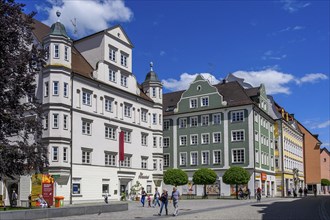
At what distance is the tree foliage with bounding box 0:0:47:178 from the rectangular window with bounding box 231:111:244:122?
41.8 metres

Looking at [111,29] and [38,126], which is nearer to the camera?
[38,126]

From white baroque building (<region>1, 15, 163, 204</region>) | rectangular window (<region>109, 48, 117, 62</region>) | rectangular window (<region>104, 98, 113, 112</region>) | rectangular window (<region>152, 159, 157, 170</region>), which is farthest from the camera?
rectangular window (<region>152, 159, 157, 170</region>)

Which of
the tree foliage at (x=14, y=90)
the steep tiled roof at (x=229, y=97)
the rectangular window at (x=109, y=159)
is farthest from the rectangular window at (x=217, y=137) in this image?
the tree foliage at (x=14, y=90)

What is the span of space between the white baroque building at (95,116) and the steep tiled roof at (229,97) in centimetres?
1390

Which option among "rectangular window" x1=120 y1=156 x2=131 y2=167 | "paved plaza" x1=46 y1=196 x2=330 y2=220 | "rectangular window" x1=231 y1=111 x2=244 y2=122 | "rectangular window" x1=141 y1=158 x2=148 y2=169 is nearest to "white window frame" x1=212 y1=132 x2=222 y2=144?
"rectangular window" x1=231 y1=111 x2=244 y2=122

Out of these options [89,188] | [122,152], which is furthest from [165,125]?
[89,188]

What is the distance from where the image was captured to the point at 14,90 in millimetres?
28469

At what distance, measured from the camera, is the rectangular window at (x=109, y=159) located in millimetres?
49281

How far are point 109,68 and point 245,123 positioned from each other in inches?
975

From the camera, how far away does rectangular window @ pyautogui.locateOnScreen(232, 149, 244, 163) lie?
65.8 metres

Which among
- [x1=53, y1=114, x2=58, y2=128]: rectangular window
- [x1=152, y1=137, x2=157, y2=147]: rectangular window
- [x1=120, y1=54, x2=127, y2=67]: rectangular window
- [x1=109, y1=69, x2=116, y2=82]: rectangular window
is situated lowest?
[x1=152, y1=137, x2=157, y2=147]: rectangular window

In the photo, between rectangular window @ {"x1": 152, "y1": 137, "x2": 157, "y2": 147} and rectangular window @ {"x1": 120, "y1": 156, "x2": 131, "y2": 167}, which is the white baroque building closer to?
rectangular window @ {"x1": 152, "y1": 137, "x2": 157, "y2": 147}

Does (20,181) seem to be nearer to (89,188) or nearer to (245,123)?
(89,188)

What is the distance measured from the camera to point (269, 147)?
76.4 m
